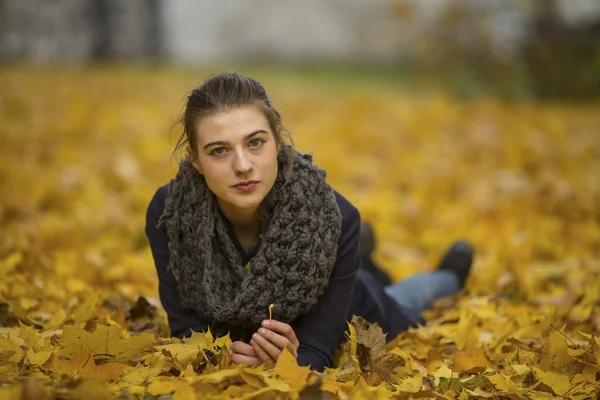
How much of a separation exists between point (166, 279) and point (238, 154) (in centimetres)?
55

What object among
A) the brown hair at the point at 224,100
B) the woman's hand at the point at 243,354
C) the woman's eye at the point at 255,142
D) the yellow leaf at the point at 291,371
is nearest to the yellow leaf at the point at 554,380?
the yellow leaf at the point at 291,371

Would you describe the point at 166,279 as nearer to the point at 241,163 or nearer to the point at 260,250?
the point at 260,250

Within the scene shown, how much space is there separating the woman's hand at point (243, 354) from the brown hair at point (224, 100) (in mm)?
500

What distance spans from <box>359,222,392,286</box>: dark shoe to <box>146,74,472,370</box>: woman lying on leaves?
952mm

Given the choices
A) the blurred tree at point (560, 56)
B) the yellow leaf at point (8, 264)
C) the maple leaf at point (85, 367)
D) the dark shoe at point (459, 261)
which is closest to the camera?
the maple leaf at point (85, 367)

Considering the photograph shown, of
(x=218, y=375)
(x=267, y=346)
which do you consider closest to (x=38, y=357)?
(x=218, y=375)

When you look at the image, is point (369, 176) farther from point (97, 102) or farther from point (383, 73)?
point (383, 73)

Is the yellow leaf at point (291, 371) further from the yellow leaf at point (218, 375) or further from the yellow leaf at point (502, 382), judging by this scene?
the yellow leaf at point (502, 382)

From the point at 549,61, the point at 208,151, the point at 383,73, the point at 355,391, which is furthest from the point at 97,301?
the point at 383,73

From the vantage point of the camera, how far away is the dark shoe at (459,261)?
324 centimetres

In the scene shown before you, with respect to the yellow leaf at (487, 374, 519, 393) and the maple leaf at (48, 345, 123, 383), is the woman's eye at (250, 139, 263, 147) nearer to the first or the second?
the maple leaf at (48, 345, 123, 383)

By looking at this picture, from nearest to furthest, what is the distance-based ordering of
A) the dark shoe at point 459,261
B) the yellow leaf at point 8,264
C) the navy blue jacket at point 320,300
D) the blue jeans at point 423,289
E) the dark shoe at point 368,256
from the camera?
the navy blue jacket at point 320,300, the yellow leaf at point 8,264, the blue jeans at point 423,289, the dark shoe at point 368,256, the dark shoe at point 459,261

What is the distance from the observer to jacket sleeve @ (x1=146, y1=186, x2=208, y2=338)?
7.21 ft

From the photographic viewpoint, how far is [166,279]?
2227 millimetres
